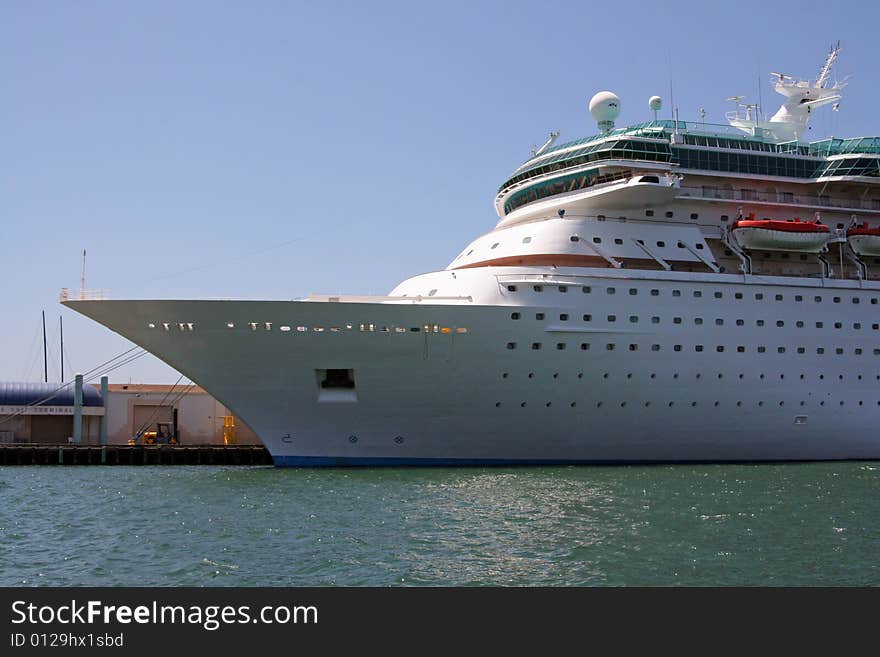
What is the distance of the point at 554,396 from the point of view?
2425cm

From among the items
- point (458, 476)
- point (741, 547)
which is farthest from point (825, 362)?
point (741, 547)

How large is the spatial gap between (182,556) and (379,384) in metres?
10.7

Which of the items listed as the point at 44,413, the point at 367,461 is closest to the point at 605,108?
the point at 367,461

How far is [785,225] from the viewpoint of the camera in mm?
27656

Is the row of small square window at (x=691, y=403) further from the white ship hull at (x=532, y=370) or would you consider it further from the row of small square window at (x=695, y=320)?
the row of small square window at (x=695, y=320)

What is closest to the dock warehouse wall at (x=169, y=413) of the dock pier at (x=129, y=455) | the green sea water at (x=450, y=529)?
the dock pier at (x=129, y=455)

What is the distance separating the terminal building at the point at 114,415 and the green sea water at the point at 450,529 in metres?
15.6

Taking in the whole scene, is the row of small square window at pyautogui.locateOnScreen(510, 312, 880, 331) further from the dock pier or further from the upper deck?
the dock pier

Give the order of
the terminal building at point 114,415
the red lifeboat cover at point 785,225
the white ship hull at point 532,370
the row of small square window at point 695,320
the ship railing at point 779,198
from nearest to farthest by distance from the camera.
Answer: the white ship hull at point 532,370 → the row of small square window at point 695,320 → the red lifeboat cover at point 785,225 → the ship railing at point 779,198 → the terminal building at point 114,415

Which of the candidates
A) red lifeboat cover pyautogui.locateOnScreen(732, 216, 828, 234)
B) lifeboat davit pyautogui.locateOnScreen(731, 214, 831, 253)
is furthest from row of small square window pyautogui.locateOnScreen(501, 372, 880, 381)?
red lifeboat cover pyautogui.locateOnScreen(732, 216, 828, 234)

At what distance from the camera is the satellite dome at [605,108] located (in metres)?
30.4

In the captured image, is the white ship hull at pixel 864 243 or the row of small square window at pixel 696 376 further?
the white ship hull at pixel 864 243

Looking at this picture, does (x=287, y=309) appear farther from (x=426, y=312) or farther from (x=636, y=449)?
(x=636, y=449)
